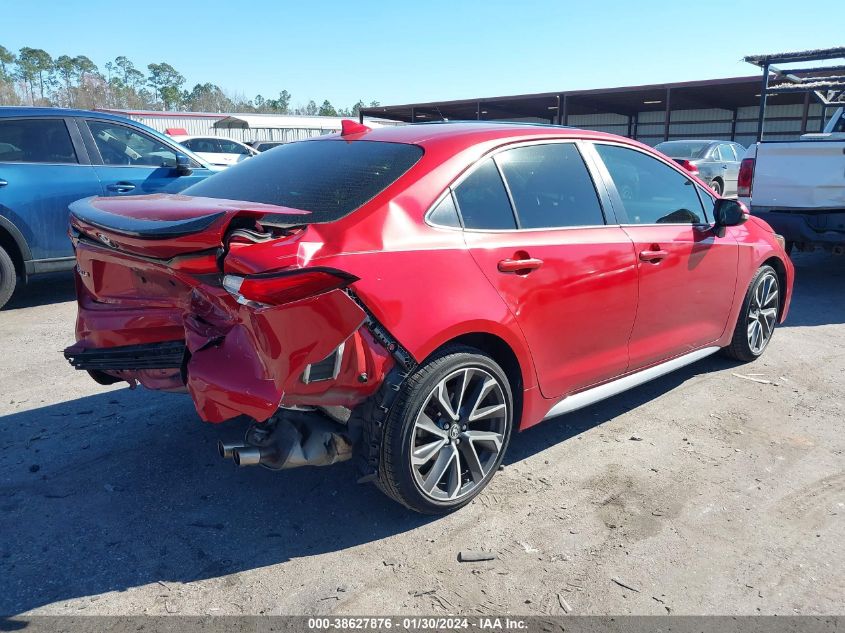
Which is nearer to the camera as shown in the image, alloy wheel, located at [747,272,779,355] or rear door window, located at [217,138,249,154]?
alloy wheel, located at [747,272,779,355]

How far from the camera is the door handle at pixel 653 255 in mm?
3912

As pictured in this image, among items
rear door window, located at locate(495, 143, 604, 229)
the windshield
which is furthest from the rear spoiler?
the windshield

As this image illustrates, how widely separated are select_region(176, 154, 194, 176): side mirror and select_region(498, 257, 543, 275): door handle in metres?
5.17

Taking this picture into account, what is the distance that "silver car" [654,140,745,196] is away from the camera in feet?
55.4

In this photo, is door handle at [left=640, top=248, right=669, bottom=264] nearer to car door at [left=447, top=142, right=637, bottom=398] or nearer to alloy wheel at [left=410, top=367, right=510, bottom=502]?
car door at [left=447, top=142, right=637, bottom=398]

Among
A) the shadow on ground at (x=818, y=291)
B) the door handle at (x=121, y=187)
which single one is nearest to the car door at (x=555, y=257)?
the shadow on ground at (x=818, y=291)

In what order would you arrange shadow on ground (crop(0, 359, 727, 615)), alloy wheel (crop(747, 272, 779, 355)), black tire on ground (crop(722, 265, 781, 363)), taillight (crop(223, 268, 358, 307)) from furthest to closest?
alloy wheel (crop(747, 272, 779, 355)) → black tire on ground (crop(722, 265, 781, 363)) → shadow on ground (crop(0, 359, 727, 615)) → taillight (crop(223, 268, 358, 307))

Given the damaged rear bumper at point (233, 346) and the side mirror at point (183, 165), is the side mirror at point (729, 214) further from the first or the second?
the side mirror at point (183, 165)

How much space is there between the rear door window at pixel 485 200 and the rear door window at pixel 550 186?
0.22 ft

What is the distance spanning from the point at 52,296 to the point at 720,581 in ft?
23.6

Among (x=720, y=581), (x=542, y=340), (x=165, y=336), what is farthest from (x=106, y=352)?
(x=720, y=581)

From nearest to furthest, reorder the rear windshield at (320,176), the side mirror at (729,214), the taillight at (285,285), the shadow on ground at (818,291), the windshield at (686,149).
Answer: the taillight at (285,285)
the rear windshield at (320,176)
the side mirror at (729,214)
the shadow on ground at (818,291)
the windshield at (686,149)

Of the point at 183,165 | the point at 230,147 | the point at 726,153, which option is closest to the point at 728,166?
the point at 726,153

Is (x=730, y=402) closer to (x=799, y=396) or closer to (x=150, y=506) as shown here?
(x=799, y=396)
